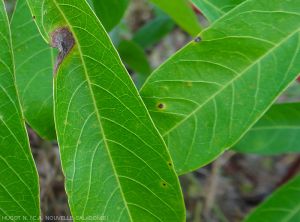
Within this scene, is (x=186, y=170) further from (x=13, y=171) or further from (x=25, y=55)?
(x=25, y=55)

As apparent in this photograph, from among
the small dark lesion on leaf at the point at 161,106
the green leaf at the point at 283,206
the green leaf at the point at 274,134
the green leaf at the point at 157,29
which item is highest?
the green leaf at the point at 157,29

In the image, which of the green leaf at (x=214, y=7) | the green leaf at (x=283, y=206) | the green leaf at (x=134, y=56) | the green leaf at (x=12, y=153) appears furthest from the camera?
the green leaf at (x=134, y=56)

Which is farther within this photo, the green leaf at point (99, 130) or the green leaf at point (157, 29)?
the green leaf at point (157, 29)

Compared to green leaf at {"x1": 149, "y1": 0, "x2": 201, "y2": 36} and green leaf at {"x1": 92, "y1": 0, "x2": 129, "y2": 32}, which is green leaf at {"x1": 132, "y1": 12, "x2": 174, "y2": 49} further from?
green leaf at {"x1": 92, "y1": 0, "x2": 129, "y2": 32}

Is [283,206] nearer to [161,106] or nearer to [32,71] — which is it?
[161,106]

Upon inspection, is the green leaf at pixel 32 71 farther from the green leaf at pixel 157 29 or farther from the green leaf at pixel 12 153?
the green leaf at pixel 157 29

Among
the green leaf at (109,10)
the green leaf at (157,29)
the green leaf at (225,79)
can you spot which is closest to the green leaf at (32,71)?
the green leaf at (109,10)

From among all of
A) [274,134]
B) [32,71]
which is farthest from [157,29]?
[32,71]
